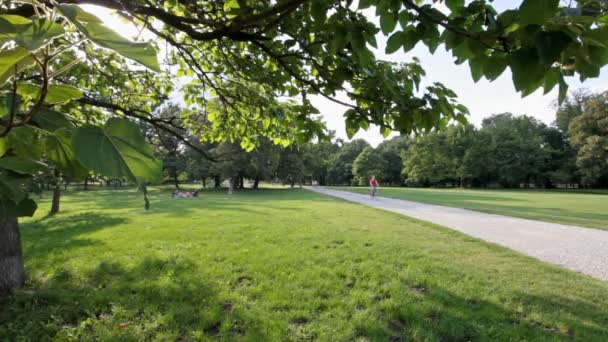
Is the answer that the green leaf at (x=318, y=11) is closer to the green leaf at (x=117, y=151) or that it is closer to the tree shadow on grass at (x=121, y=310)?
the green leaf at (x=117, y=151)

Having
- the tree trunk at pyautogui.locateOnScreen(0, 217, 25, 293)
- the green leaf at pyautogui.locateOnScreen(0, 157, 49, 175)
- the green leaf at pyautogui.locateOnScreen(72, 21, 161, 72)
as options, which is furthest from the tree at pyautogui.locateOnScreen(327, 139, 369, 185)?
the green leaf at pyautogui.locateOnScreen(72, 21, 161, 72)

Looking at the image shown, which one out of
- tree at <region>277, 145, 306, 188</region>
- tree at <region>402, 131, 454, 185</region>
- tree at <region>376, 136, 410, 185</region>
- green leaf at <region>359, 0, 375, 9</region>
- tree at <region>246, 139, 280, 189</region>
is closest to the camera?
green leaf at <region>359, 0, 375, 9</region>

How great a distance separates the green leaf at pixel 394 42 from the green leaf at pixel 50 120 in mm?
1545

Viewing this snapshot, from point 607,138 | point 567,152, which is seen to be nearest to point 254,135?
point 607,138

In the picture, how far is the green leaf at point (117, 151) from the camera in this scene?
49cm

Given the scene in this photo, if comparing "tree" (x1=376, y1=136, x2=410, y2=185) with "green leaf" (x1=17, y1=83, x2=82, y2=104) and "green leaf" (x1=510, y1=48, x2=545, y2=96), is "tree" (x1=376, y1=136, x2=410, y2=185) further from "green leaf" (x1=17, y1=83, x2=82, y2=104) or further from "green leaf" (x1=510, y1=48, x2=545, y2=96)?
"green leaf" (x1=17, y1=83, x2=82, y2=104)

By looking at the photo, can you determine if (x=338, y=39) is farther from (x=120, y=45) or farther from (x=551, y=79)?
(x=120, y=45)

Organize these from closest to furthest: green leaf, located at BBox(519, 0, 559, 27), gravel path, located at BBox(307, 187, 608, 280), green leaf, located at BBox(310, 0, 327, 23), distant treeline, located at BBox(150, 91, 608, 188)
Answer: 1. green leaf, located at BBox(519, 0, 559, 27)
2. green leaf, located at BBox(310, 0, 327, 23)
3. gravel path, located at BBox(307, 187, 608, 280)
4. distant treeline, located at BBox(150, 91, 608, 188)

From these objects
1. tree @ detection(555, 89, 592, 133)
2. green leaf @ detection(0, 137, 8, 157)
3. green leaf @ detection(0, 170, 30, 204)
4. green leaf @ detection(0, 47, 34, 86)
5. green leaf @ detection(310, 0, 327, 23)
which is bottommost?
green leaf @ detection(0, 170, 30, 204)

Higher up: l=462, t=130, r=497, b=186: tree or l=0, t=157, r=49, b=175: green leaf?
l=462, t=130, r=497, b=186: tree

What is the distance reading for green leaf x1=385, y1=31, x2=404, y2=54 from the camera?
1586 mm

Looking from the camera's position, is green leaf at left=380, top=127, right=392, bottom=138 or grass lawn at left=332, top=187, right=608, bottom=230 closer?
green leaf at left=380, top=127, right=392, bottom=138

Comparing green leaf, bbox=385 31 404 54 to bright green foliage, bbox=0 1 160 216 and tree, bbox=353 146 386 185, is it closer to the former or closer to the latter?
bright green foliage, bbox=0 1 160 216

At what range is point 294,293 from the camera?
4.01 meters
